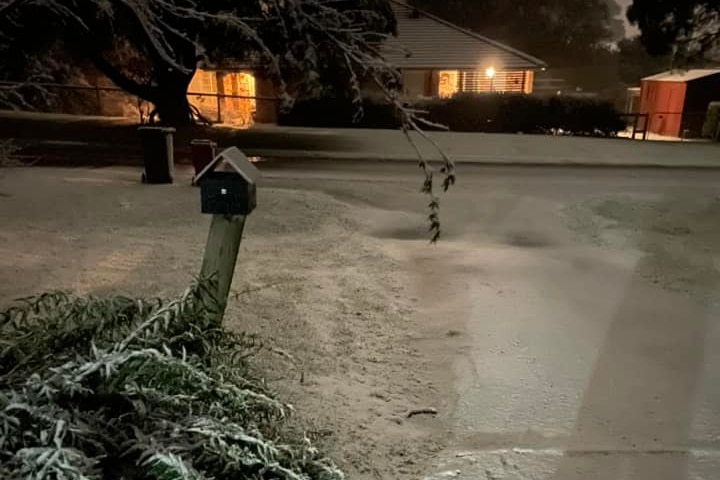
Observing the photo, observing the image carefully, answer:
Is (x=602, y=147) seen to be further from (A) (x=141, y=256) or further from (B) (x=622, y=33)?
(B) (x=622, y=33)

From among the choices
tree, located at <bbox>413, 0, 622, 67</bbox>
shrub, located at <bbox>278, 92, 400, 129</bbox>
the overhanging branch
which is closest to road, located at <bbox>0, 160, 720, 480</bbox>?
the overhanging branch

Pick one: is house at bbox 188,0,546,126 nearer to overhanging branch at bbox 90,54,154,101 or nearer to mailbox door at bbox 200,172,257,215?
overhanging branch at bbox 90,54,154,101

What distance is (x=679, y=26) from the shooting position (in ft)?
53.2

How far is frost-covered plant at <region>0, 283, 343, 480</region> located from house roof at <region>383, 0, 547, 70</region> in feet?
62.8

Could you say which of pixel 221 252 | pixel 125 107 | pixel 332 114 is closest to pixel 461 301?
pixel 221 252

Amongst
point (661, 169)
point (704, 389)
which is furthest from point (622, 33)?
point (704, 389)

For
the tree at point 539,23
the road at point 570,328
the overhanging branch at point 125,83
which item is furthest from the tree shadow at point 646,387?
the tree at point 539,23

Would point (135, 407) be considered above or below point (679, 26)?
below

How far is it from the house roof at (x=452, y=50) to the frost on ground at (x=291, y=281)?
1485 cm

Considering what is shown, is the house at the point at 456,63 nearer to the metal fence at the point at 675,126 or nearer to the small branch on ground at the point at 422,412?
the metal fence at the point at 675,126

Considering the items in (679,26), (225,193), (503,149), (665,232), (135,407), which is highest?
(679,26)

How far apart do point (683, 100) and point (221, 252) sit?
71.8ft

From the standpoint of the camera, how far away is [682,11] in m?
15.9

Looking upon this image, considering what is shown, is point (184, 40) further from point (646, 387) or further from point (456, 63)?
point (456, 63)
